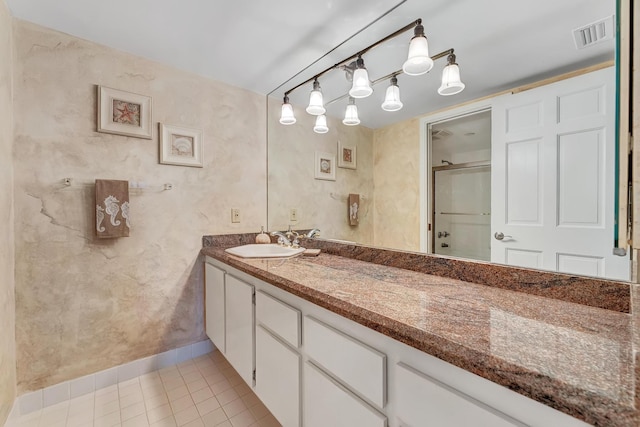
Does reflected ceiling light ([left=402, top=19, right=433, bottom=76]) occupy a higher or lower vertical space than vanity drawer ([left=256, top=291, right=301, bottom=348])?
higher

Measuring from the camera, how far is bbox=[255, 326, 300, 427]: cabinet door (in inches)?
41.5

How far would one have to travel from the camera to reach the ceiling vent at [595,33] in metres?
0.79

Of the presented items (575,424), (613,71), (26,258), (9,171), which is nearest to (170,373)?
(26,258)

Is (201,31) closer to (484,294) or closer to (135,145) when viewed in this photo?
(135,145)

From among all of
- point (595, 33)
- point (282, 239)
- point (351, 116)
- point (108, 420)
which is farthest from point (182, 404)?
point (595, 33)

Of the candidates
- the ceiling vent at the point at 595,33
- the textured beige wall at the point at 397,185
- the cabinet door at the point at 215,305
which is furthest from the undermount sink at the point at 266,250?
the ceiling vent at the point at 595,33

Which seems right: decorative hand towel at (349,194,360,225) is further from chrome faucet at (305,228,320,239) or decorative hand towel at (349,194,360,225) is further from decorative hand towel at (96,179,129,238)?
decorative hand towel at (96,179,129,238)

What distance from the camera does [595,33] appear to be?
0.83 m

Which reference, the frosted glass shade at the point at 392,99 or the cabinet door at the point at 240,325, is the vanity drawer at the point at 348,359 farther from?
the frosted glass shade at the point at 392,99

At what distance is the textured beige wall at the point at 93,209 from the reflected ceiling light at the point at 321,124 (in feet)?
2.38

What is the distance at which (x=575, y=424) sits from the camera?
434 mm

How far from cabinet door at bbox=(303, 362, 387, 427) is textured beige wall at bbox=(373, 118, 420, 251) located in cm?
73

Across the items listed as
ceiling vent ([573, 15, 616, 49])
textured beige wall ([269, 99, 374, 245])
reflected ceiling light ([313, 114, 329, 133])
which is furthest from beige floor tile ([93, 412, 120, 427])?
ceiling vent ([573, 15, 616, 49])

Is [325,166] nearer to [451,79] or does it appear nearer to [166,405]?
[451,79]
